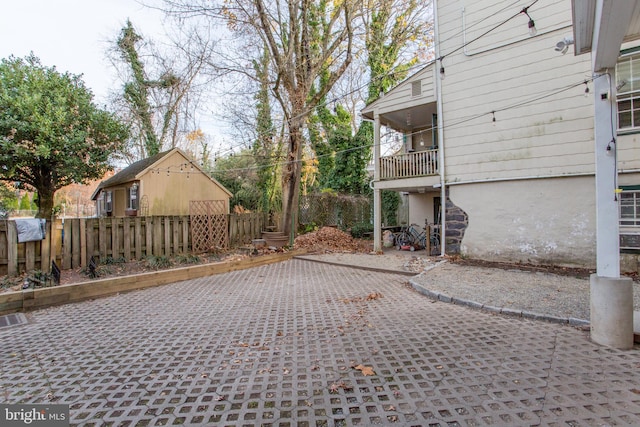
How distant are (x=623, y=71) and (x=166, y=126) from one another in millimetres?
20114

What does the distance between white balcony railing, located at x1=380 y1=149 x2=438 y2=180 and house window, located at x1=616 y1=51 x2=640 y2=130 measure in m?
4.15

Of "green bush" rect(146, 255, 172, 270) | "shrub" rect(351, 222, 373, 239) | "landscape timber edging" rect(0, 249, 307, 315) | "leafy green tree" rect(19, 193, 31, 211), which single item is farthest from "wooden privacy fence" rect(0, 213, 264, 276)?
"leafy green tree" rect(19, 193, 31, 211)

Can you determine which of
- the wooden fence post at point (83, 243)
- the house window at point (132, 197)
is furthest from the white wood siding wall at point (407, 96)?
the house window at point (132, 197)

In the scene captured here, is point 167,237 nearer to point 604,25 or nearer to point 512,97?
point 604,25

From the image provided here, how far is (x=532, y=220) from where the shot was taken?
7.74 meters

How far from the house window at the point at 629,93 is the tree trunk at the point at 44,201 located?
14803 mm

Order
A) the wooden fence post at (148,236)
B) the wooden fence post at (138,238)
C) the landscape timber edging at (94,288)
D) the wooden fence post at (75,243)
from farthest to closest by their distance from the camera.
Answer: the wooden fence post at (148,236) < the wooden fence post at (138,238) < the wooden fence post at (75,243) < the landscape timber edging at (94,288)

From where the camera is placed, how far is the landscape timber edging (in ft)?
16.7

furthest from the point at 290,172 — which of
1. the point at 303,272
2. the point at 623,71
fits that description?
the point at 623,71

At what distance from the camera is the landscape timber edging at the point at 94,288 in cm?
508

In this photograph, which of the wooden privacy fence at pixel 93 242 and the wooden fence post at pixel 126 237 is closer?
the wooden privacy fence at pixel 93 242

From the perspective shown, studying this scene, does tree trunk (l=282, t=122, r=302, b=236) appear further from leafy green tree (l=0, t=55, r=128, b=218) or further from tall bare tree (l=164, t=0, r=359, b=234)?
leafy green tree (l=0, t=55, r=128, b=218)

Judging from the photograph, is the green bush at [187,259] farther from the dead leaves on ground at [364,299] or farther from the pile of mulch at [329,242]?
the dead leaves on ground at [364,299]

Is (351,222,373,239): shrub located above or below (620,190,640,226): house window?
below
